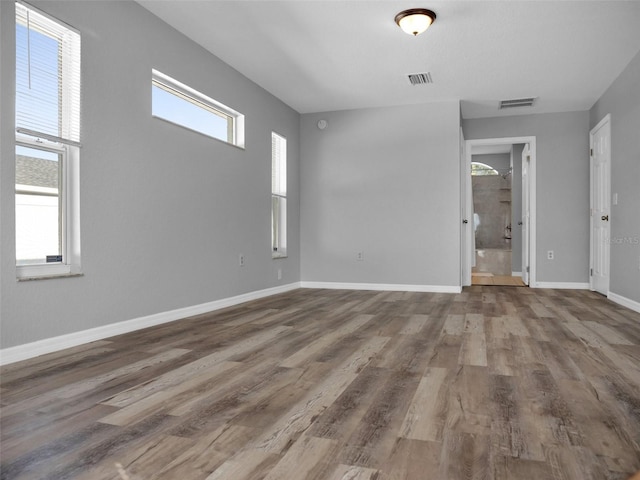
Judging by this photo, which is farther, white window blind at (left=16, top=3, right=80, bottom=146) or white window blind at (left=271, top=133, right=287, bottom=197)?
white window blind at (left=271, top=133, right=287, bottom=197)

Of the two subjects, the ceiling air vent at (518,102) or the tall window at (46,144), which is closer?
the tall window at (46,144)

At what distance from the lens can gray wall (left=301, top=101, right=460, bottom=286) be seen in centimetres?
571

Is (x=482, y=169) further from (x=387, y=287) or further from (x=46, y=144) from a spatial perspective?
(x=46, y=144)

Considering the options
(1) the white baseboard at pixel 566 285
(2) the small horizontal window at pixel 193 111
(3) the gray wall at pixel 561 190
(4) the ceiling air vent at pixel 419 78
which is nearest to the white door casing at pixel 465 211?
(3) the gray wall at pixel 561 190

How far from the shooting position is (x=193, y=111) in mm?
4020

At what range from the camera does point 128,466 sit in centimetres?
128

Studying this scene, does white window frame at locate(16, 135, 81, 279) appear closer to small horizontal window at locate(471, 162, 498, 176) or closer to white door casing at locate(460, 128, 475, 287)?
white door casing at locate(460, 128, 475, 287)

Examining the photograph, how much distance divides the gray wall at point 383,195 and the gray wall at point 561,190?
139cm

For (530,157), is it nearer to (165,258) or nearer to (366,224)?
(366,224)

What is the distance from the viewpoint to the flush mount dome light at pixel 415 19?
3.35 metres

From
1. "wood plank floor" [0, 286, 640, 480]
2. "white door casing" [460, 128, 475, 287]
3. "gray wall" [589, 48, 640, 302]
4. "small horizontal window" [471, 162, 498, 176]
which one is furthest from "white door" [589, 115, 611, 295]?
"small horizontal window" [471, 162, 498, 176]

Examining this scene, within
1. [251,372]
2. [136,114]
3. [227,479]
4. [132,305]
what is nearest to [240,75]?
[136,114]

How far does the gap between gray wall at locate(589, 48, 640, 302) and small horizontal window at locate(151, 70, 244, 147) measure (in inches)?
146

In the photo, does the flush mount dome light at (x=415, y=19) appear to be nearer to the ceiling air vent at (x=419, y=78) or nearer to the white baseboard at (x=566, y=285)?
the ceiling air vent at (x=419, y=78)
